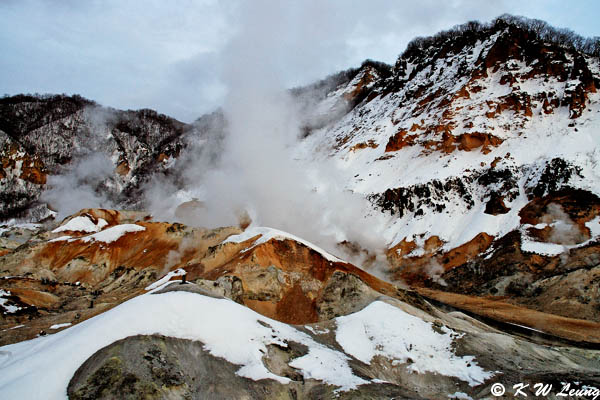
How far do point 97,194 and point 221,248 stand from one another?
10634cm

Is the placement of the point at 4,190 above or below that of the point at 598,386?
above

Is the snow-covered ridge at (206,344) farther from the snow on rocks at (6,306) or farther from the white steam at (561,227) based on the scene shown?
the white steam at (561,227)

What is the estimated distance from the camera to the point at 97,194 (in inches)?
5300

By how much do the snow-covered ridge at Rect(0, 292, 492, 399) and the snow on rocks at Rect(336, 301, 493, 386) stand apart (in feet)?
0.17

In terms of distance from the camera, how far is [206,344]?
1456cm

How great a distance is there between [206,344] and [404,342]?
1072 cm

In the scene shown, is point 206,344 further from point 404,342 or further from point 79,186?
point 79,186

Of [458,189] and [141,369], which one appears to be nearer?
[141,369]

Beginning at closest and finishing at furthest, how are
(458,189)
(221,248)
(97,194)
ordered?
(221,248) < (458,189) < (97,194)

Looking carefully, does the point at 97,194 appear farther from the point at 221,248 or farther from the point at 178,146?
the point at 221,248

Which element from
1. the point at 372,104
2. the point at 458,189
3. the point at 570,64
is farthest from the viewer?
the point at 372,104

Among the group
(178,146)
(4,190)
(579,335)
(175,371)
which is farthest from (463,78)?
(4,190)

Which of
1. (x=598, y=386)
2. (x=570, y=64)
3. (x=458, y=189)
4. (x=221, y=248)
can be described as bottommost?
(x=598, y=386)

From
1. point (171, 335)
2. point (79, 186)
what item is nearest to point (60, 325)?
point (171, 335)
